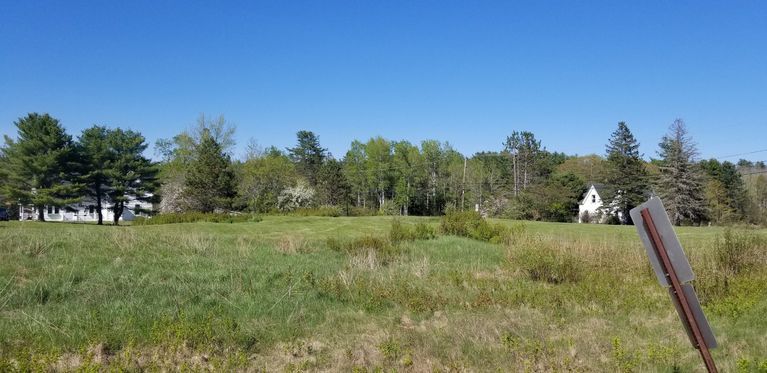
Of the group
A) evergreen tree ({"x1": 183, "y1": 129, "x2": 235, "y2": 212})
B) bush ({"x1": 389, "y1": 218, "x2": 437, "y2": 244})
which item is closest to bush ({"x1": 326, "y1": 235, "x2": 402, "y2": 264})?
bush ({"x1": 389, "y1": 218, "x2": 437, "y2": 244})

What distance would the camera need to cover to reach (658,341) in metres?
6.65

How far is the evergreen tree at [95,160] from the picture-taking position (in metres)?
45.3

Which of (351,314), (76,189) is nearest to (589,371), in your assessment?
(351,314)

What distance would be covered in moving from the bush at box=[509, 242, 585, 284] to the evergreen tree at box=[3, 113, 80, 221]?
4291cm

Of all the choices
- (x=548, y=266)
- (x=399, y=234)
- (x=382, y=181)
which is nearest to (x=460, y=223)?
(x=399, y=234)

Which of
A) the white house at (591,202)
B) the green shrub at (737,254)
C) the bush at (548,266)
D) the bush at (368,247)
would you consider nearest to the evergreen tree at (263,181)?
the bush at (368,247)

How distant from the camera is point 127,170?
48.6 m

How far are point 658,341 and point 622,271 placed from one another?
6.91 meters

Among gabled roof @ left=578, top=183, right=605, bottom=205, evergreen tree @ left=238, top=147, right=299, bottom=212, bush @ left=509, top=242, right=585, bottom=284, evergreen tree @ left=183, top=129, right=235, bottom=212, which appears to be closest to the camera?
bush @ left=509, top=242, right=585, bottom=284

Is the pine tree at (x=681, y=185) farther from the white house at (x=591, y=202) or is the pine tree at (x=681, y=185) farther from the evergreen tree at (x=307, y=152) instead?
the evergreen tree at (x=307, y=152)

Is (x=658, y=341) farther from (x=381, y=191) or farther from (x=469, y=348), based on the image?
(x=381, y=191)

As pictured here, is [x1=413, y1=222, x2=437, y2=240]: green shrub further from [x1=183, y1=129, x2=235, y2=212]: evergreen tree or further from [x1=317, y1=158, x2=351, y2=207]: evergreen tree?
[x1=317, y1=158, x2=351, y2=207]: evergreen tree

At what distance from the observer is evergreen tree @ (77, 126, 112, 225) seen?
149 feet

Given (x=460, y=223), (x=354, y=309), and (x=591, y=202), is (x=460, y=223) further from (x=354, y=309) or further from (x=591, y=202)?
(x=591, y=202)
